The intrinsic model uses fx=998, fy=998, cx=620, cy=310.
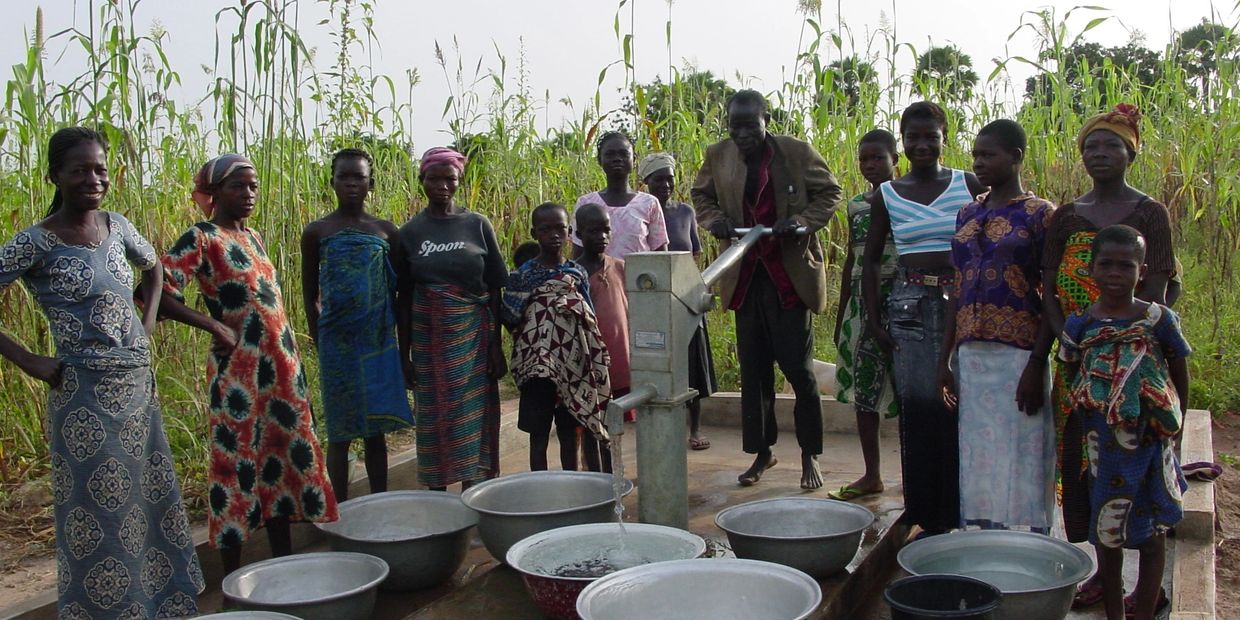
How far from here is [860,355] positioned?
353 centimetres

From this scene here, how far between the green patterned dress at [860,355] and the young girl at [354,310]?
62.9 inches

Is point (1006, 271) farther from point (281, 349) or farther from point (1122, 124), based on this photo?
point (281, 349)

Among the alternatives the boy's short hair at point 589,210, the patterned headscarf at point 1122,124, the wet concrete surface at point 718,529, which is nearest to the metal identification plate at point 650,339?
the wet concrete surface at point 718,529

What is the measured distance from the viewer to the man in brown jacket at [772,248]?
12.1ft

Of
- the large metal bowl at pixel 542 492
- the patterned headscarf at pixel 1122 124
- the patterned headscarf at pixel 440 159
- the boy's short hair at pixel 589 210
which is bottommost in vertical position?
the large metal bowl at pixel 542 492

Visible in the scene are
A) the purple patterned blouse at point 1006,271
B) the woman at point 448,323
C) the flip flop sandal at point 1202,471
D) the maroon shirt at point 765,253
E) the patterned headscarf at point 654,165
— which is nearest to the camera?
the purple patterned blouse at point 1006,271

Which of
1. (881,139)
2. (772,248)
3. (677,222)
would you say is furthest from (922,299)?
(677,222)

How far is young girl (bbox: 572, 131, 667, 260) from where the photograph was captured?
4.18 metres

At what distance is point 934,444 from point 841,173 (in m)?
3.44

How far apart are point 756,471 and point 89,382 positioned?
2.43 m

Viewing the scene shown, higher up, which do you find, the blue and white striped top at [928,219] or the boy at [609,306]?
the blue and white striped top at [928,219]

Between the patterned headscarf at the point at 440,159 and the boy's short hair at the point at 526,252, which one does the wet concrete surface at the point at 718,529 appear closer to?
the boy's short hair at the point at 526,252

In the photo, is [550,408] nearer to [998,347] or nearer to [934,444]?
[934,444]

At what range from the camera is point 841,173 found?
6.35 meters
